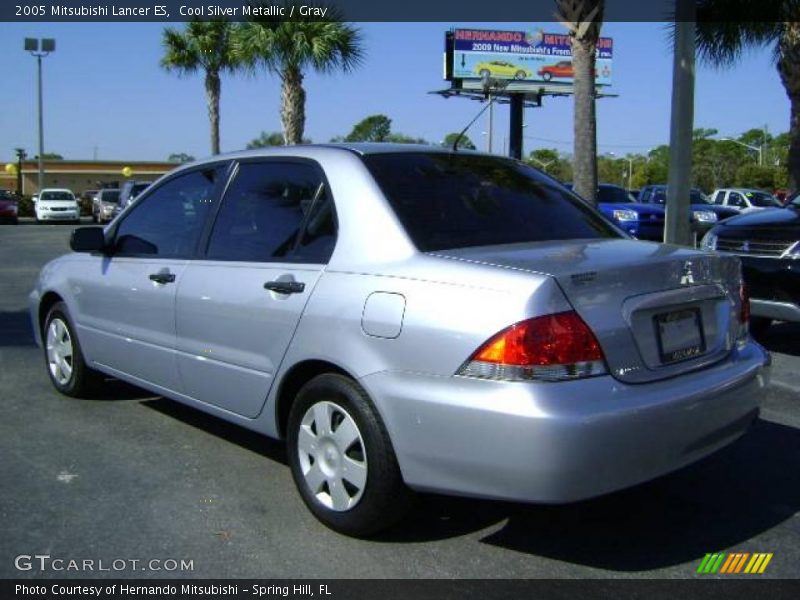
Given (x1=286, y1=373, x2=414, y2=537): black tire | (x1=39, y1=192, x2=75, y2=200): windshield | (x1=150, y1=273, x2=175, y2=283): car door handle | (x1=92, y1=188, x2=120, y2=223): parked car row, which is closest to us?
(x1=286, y1=373, x2=414, y2=537): black tire

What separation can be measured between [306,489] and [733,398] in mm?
1854

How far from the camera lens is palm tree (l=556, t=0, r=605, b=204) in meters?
10.5

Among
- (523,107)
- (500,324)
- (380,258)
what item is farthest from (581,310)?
(523,107)

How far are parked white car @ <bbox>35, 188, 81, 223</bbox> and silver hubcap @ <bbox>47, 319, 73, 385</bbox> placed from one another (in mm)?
31359

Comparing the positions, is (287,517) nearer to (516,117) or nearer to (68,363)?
(68,363)

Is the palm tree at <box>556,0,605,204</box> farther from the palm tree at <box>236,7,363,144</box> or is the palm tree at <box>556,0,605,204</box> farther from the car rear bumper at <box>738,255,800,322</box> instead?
the palm tree at <box>236,7,363,144</box>

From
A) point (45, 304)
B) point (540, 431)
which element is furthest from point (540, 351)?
point (45, 304)

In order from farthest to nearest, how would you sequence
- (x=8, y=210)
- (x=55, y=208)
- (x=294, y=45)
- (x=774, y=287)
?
1. (x=55, y=208)
2. (x=8, y=210)
3. (x=294, y=45)
4. (x=774, y=287)

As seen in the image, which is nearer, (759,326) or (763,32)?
(759,326)

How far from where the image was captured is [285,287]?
11.9 feet

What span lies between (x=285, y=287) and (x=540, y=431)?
140 cm

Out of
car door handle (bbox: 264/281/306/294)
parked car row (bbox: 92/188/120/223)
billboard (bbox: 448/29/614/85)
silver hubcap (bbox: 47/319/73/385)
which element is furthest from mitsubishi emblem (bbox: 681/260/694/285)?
billboard (bbox: 448/29/614/85)

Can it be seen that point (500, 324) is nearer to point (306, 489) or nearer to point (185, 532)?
point (306, 489)

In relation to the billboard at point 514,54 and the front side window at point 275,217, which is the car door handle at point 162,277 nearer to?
the front side window at point 275,217
